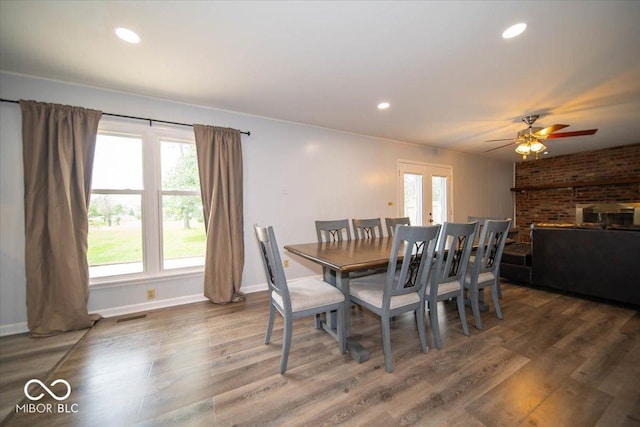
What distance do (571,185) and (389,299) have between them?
6952 millimetres

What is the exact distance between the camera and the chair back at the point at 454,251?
1888 mm

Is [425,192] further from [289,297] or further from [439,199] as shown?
[289,297]

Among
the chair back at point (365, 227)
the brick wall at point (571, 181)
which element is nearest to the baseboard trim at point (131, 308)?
the chair back at point (365, 227)

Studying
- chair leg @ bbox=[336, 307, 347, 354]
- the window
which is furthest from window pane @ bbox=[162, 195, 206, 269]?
chair leg @ bbox=[336, 307, 347, 354]

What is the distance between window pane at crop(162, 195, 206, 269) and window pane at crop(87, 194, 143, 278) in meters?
0.27

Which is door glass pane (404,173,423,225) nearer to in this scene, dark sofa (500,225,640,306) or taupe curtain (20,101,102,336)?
dark sofa (500,225,640,306)

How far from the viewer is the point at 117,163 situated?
2.69 meters

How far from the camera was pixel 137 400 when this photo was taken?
4.72 ft

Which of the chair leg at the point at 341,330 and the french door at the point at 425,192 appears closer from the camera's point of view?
the chair leg at the point at 341,330

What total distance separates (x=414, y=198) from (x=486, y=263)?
2.80 m

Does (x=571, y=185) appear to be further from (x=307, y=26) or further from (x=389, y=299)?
(x=307, y=26)

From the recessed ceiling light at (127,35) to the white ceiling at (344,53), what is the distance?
53 mm

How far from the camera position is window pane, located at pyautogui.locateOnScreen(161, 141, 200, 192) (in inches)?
114

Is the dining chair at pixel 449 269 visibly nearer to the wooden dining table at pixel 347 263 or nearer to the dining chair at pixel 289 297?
the wooden dining table at pixel 347 263
